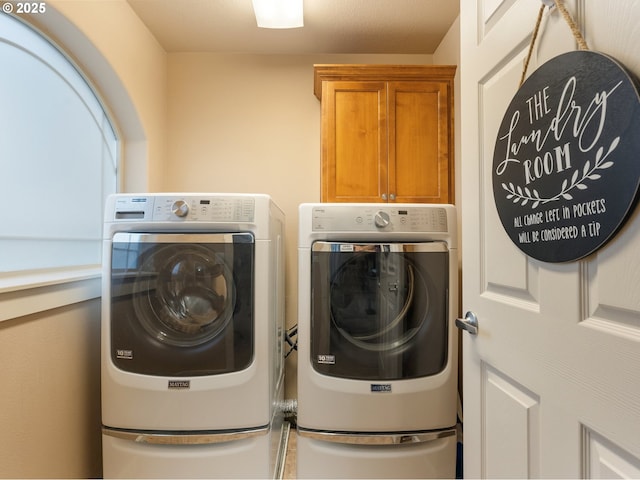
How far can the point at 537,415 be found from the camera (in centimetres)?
71

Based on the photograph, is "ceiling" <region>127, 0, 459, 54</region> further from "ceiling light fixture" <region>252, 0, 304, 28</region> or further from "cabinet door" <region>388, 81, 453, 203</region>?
"cabinet door" <region>388, 81, 453, 203</region>

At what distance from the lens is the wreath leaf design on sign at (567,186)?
1.75 ft

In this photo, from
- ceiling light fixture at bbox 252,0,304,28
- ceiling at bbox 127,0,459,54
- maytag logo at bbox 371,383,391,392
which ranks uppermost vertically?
ceiling at bbox 127,0,459,54

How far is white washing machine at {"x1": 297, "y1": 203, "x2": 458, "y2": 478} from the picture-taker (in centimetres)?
138

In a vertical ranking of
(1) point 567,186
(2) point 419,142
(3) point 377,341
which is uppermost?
(2) point 419,142

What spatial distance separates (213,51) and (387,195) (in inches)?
61.9

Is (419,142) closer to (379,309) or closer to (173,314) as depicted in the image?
(379,309)

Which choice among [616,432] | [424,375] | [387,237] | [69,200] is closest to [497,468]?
[616,432]

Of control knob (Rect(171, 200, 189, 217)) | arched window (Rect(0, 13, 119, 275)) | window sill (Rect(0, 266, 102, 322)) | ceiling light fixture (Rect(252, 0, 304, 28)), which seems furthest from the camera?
ceiling light fixture (Rect(252, 0, 304, 28))

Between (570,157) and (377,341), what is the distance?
1020 millimetres

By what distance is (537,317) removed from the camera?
0.70 m

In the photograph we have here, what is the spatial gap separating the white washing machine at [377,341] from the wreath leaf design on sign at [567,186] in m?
0.65

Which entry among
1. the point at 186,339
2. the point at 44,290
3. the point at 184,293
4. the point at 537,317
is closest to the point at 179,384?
the point at 186,339
